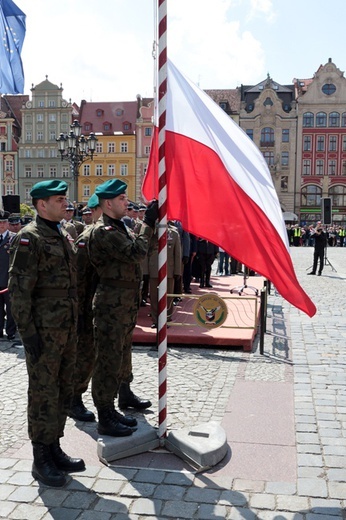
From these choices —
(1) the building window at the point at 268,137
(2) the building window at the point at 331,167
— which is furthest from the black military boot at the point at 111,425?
(2) the building window at the point at 331,167

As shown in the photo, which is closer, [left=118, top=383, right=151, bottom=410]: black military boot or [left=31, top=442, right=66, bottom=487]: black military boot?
[left=31, top=442, right=66, bottom=487]: black military boot

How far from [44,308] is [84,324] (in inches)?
47.1

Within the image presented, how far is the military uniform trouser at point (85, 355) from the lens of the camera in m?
5.60

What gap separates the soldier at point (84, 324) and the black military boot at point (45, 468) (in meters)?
1.23

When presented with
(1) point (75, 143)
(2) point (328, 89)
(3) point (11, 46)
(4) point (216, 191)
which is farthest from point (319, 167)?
(4) point (216, 191)

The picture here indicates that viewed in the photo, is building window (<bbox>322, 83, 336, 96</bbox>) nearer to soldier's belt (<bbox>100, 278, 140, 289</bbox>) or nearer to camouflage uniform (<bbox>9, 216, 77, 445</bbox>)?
soldier's belt (<bbox>100, 278, 140, 289</bbox>)

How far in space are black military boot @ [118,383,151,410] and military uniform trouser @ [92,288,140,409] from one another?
0.83 metres

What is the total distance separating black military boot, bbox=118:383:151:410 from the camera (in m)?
5.94

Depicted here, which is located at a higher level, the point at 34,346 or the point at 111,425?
the point at 34,346

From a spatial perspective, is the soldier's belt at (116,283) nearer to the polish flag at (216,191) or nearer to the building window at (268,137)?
the polish flag at (216,191)

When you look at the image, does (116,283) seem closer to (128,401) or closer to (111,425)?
(111,425)

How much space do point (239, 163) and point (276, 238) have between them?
2.51 feet

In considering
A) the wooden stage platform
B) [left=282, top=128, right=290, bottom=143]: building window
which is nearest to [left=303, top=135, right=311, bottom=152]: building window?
[left=282, top=128, right=290, bottom=143]: building window

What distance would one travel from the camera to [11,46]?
7062 millimetres
